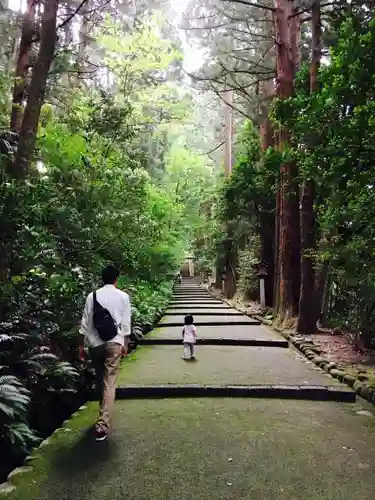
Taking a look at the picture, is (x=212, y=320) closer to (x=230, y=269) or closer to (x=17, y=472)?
(x=230, y=269)

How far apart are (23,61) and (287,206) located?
6417 millimetres

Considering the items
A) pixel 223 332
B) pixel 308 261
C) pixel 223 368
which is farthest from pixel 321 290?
pixel 223 368

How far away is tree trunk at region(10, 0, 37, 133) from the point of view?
7.90 meters

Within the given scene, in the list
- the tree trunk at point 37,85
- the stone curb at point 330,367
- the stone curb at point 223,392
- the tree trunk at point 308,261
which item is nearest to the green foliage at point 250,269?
the tree trunk at point 308,261

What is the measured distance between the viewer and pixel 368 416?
16.0 ft

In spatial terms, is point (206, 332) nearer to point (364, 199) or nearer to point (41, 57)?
point (364, 199)

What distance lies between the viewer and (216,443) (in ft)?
13.0

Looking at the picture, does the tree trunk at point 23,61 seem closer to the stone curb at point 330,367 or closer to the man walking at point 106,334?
the man walking at point 106,334

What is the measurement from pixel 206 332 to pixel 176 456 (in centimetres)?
706

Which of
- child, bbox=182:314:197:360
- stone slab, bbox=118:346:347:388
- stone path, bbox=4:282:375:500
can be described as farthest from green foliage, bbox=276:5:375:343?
child, bbox=182:314:197:360

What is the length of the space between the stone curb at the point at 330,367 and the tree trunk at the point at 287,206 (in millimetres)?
1496

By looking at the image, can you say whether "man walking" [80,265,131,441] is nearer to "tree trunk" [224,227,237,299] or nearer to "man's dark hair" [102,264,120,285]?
"man's dark hair" [102,264,120,285]

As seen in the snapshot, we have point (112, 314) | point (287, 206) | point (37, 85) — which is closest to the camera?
point (112, 314)

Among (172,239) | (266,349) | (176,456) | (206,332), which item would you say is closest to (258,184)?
(172,239)
